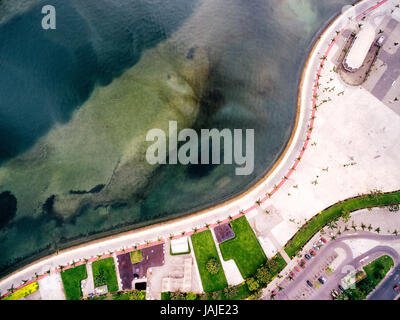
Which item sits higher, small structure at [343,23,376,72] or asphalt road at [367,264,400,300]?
small structure at [343,23,376,72]

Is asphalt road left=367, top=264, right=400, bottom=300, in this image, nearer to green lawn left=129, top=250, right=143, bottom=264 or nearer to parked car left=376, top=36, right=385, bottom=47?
green lawn left=129, top=250, right=143, bottom=264

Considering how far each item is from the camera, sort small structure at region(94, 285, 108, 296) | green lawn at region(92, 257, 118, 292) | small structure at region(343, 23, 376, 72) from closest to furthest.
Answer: small structure at region(94, 285, 108, 296) < green lawn at region(92, 257, 118, 292) < small structure at region(343, 23, 376, 72)

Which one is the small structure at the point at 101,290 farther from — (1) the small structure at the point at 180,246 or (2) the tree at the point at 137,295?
(1) the small structure at the point at 180,246

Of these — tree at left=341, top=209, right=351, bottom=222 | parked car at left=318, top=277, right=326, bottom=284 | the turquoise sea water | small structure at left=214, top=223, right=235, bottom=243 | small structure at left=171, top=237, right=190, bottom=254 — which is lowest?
parked car at left=318, top=277, right=326, bottom=284

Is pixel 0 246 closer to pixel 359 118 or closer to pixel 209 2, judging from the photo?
pixel 209 2

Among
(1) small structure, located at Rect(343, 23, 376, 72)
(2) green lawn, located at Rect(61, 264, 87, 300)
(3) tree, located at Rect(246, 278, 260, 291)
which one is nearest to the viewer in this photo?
(3) tree, located at Rect(246, 278, 260, 291)

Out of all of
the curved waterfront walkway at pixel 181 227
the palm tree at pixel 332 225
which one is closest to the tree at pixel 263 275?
the curved waterfront walkway at pixel 181 227

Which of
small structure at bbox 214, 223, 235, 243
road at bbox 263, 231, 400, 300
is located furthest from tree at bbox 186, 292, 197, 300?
road at bbox 263, 231, 400, 300

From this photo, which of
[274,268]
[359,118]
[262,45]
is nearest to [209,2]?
[262,45]
